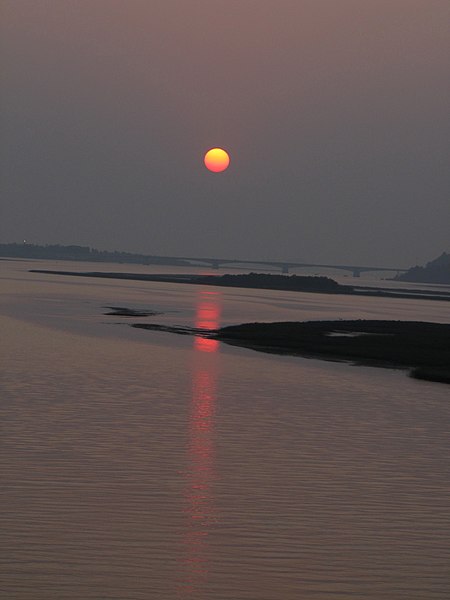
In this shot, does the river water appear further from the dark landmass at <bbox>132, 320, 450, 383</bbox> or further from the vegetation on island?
the vegetation on island

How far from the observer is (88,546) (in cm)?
1556

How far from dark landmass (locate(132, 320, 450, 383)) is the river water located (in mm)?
9171

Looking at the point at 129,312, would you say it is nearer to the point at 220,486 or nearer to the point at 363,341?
the point at 363,341

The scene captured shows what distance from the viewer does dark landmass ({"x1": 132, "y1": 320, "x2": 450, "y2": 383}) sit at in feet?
171

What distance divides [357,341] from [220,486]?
143ft

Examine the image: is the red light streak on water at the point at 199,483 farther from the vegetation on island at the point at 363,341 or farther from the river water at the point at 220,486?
the vegetation on island at the point at 363,341

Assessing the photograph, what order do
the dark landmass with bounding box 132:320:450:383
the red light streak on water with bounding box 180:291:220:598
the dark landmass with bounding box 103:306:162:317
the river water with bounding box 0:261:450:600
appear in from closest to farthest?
the river water with bounding box 0:261:450:600 < the red light streak on water with bounding box 180:291:220:598 < the dark landmass with bounding box 132:320:450:383 < the dark landmass with bounding box 103:306:162:317

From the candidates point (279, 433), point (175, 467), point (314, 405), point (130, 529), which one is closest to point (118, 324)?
point (314, 405)

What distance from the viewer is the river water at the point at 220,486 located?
14375 millimetres

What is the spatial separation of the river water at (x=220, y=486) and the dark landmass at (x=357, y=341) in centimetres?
917

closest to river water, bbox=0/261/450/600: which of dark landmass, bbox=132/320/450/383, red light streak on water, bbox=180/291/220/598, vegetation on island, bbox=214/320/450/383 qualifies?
red light streak on water, bbox=180/291/220/598

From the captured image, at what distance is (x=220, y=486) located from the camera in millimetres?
20594

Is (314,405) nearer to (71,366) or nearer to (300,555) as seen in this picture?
(71,366)

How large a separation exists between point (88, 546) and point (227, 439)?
11.1m
